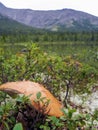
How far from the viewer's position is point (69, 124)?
4520 mm

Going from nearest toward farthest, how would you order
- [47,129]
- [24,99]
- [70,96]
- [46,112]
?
[47,129], [24,99], [46,112], [70,96]

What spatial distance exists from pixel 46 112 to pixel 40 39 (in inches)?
5265

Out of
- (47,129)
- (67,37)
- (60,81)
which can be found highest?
(47,129)

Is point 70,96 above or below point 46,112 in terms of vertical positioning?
below

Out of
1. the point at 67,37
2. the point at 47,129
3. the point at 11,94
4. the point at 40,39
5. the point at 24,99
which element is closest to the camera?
the point at 47,129

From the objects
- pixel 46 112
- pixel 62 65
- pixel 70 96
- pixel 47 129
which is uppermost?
pixel 47 129

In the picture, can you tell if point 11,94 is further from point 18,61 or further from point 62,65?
point 62,65

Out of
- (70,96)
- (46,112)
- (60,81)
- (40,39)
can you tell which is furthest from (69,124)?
(40,39)

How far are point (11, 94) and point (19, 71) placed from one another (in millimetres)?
4368

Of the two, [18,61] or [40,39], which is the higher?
[18,61]

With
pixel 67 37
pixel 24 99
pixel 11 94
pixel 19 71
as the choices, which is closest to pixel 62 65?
pixel 19 71

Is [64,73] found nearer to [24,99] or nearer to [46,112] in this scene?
[46,112]

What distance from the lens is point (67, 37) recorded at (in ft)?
500

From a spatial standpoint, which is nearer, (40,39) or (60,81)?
(60,81)
